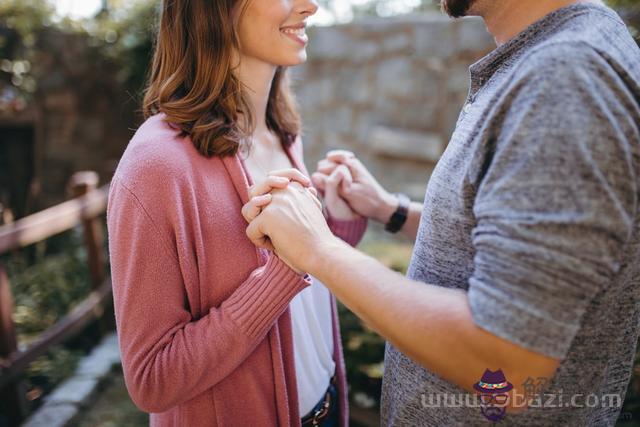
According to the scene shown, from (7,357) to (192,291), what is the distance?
2.17 m

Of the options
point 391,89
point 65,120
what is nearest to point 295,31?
point 391,89

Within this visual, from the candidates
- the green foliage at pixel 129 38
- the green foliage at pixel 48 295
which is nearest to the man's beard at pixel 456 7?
the green foliage at pixel 48 295

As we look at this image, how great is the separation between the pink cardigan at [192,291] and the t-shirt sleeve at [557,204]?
1.65 ft

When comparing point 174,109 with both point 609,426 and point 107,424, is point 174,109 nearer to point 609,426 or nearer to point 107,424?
point 609,426

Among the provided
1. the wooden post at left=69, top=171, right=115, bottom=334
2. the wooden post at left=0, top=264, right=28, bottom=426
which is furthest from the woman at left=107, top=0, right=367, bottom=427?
the wooden post at left=69, top=171, right=115, bottom=334

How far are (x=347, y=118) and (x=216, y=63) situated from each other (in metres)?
3.79

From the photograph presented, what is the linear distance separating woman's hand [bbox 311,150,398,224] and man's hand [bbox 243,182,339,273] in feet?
1.78

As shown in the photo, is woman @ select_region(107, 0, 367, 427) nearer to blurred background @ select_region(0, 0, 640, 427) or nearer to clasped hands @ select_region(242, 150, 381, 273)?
clasped hands @ select_region(242, 150, 381, 273)

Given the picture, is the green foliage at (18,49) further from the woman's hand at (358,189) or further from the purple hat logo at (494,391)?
the purple hat logo at (494,391)

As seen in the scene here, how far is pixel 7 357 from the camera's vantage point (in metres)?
2.75

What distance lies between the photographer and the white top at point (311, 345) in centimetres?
139

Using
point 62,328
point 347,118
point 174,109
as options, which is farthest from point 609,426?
point 347,118

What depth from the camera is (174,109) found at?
1.31 m

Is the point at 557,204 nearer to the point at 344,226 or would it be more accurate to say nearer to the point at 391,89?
the point at 344,226
